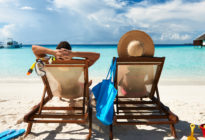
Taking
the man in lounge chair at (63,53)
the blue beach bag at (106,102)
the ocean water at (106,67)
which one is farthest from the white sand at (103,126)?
the ocean water at (106,67)

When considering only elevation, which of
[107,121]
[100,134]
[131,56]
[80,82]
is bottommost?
[100,134]

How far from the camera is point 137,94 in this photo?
2.64 m

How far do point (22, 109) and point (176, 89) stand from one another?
4332 millimetres

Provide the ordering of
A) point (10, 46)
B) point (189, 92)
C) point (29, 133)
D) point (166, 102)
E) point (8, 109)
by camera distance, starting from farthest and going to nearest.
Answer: point (10, 46), point (189, 92), point (166, 102), point (8, 109), point (29, 133)

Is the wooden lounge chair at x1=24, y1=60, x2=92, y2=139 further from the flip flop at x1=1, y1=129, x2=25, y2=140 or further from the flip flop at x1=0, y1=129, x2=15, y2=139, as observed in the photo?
the flip flop at x1=0, y1=129, x2=15, y2=139

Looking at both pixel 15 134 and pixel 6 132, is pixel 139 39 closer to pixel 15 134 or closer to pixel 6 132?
pixel 15 134

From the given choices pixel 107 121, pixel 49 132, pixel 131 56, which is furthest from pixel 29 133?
pixel 131 56

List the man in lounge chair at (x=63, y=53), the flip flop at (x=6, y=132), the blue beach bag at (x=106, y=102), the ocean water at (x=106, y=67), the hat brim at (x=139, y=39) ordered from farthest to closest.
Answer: the ocean water at (x=106, y=67), the hat brim at (x=139, y=39), the flip flop at (x=6, y=132), the man in lounge chair at (x=63, y=53), the blue beach bag at (x=106, y=102)

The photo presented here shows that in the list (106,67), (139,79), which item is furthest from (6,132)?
(106,67)

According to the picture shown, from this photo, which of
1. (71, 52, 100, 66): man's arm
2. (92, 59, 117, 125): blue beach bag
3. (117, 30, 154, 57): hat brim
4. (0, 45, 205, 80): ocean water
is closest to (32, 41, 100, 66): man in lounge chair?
(71, 52, 100, 66): man's arm

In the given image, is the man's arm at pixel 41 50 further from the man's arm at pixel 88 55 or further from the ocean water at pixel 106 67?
the ocean water at pixel 106 67

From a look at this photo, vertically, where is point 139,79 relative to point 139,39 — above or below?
below

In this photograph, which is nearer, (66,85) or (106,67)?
(66,85)

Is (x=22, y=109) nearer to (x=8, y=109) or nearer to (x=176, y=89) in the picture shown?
(x=8, y=109)
